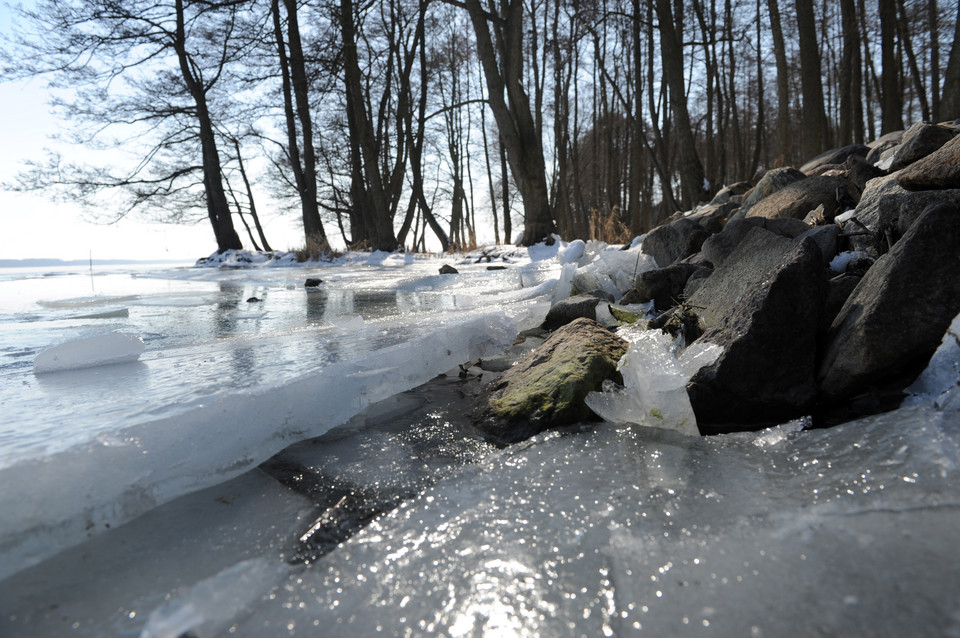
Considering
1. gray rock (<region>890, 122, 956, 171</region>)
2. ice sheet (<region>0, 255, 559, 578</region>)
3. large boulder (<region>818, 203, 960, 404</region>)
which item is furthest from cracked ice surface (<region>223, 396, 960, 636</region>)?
gray rock (<region>890, 122, 956, 171</region>)

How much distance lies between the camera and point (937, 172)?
77.7 inches

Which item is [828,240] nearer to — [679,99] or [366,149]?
[679,99]

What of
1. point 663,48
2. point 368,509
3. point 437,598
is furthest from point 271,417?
point 663,48

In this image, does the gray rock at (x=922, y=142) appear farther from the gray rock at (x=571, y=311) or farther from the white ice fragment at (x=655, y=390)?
the white ice fragment at (x=655, y=390)

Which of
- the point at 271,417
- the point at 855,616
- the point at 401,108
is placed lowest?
the point at 855,616

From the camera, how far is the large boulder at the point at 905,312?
141cm

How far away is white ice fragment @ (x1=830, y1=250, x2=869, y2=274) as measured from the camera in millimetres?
2086

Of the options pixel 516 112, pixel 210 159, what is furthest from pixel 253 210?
pixel 516 112

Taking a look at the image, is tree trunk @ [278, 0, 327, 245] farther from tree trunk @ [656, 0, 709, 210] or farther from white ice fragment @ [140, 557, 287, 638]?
white ice fragment @ [140, 557, 287, 638]

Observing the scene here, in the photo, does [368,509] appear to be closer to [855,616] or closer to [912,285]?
[855,616]

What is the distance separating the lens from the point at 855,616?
2.35 ft

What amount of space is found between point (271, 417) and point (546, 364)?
37.1 inches

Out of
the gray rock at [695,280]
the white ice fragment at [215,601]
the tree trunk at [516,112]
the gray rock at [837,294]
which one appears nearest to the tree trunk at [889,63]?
the tree trunk at [516,112]

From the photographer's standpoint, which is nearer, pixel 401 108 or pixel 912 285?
pixel 912 285
